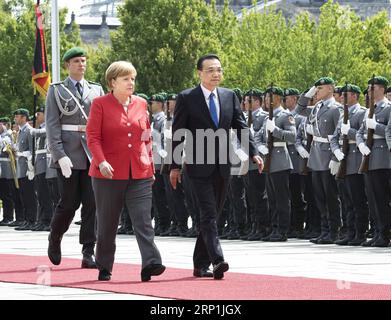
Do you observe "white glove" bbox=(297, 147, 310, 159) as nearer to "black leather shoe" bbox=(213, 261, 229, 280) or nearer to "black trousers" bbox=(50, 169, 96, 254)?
"black trousers" bbox=(50, 169, 96, 254)

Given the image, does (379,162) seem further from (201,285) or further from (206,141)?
(201,285)

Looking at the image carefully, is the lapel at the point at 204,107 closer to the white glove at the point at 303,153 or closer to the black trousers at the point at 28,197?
the white glove at the point at 303,153

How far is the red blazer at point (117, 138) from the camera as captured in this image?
1080 centimetres

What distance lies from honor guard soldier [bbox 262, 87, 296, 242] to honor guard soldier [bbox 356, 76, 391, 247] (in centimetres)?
174

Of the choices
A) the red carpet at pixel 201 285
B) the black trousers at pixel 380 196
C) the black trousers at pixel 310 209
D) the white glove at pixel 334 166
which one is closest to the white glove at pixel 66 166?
the red carpet at pixel 201 285

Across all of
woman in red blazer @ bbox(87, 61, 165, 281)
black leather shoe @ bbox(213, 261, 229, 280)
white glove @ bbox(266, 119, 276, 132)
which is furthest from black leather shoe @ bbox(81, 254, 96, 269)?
white glove @ bbox(266, 119, 276, 132)

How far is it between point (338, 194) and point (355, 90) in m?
1.43

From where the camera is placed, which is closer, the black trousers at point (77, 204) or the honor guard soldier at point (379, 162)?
the black trousers at point (77, 204)

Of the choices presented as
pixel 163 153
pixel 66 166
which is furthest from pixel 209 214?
pixel 163 153

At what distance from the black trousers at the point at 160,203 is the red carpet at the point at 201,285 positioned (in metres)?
7.43

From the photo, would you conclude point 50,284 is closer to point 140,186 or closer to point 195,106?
point 140,186

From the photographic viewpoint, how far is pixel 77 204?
1212cm

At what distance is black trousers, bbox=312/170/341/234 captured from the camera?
53.8 ft
